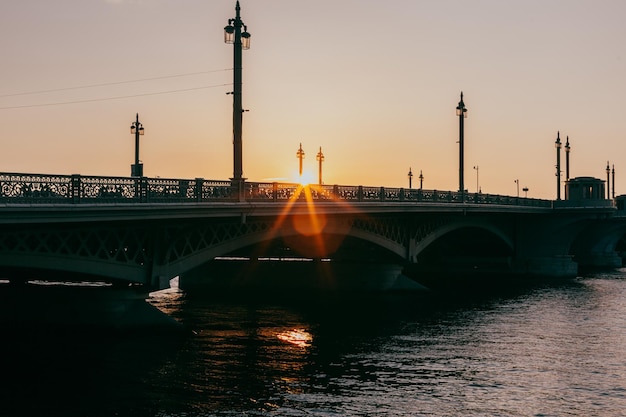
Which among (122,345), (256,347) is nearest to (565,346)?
(256,347)

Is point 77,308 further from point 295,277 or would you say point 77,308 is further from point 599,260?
point 599,260

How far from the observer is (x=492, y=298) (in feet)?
213

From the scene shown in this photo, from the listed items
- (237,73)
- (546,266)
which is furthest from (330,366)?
(546,266)

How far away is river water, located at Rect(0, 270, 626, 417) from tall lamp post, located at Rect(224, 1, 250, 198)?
7.87 metres

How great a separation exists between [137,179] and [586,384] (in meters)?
17.8

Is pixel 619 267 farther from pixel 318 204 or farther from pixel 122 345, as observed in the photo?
pixel 122 345

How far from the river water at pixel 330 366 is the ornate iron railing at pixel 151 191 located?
6058 mm

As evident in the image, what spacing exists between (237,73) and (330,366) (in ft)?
39.9

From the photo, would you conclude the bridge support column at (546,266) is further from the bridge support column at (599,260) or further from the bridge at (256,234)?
the bridge support column at (599,260)

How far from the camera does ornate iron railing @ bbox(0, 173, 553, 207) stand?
28.9m

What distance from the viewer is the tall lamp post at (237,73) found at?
34.9 meters

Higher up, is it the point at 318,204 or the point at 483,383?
the point at 318,204

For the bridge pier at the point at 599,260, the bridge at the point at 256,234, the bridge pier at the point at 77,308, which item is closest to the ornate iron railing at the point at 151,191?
the bridge at the point at 256,234

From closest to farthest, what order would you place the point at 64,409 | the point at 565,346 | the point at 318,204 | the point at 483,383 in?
the point at 64,409 → the point at 483,383 → the point at 565,346 → the point at 318,204
